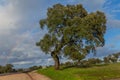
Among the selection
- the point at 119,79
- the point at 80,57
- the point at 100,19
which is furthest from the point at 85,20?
the point at 119,79

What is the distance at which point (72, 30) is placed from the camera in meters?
59.6

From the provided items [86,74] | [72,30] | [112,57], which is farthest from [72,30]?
[112,57]

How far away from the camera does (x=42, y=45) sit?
63094 mm

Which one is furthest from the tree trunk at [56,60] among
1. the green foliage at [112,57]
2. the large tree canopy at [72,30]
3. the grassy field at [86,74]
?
the green foliage at [112,57]

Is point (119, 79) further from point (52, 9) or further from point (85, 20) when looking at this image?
point (52, 9)

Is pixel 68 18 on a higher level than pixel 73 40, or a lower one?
higher

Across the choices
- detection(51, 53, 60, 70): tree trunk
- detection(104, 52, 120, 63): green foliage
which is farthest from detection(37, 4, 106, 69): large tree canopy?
detection(104, 52, 120, 63): green foliage

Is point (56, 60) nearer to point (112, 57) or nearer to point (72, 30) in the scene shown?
point (72, 30)

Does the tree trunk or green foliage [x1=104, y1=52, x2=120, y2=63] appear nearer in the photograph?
the tree trunk

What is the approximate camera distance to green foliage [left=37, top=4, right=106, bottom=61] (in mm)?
59344

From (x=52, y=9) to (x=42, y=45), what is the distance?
7.12m

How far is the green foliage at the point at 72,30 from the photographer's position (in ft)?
195

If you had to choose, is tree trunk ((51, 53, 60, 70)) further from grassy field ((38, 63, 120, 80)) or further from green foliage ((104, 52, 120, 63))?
green foliage ((104, 52, 120, 63))

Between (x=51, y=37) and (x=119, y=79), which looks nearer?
(x=119, y=79)
